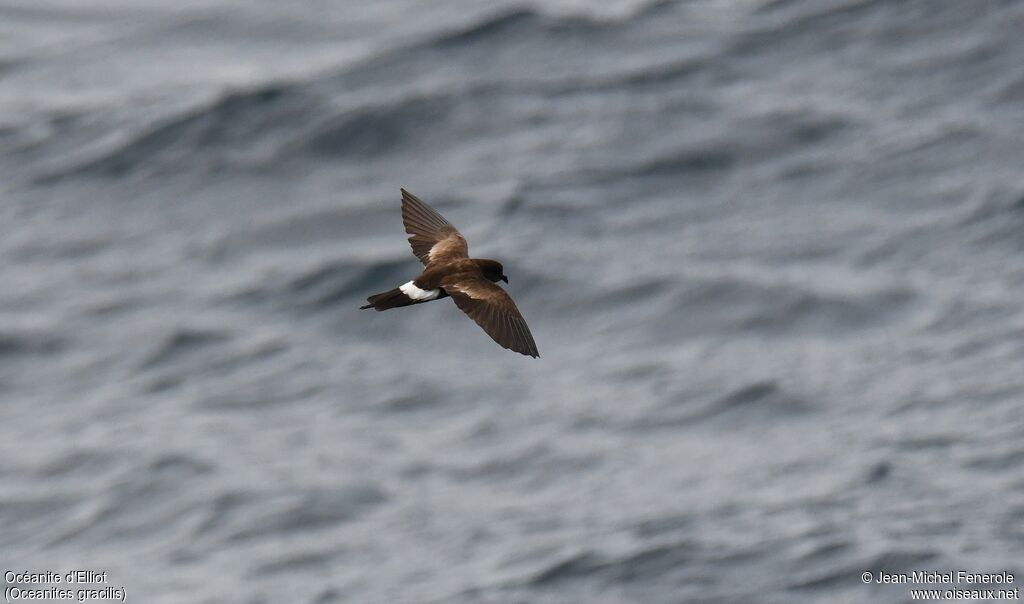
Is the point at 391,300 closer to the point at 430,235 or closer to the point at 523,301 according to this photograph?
the point at 430,235

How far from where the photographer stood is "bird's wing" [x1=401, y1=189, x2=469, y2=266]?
34.6 feet

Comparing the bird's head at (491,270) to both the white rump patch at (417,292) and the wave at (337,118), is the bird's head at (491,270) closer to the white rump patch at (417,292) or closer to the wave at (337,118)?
the white rump patch at (417,292)

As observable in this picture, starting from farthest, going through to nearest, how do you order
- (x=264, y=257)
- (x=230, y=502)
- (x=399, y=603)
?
1. (x=264, y=257)
2. (x=230, y=502)
3. (x=399, y=603)

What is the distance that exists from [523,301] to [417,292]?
39.5ft

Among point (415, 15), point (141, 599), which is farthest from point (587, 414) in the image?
point (415, 15)

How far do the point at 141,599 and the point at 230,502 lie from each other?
2.08 m

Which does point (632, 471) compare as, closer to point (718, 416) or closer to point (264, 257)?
point (718, 416)

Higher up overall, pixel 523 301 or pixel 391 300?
pixel 391 300

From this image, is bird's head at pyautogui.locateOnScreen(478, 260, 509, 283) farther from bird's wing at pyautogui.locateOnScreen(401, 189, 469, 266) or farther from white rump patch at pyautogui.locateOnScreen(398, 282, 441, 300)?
bird's wing at pyautogui.locateOnScreen(401, 189, 469, 266)

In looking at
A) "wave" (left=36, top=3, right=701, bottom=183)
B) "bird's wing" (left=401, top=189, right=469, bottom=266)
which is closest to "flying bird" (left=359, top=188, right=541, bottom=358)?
"bird's wing" (left=401, top=189, right=469, bottom=266)

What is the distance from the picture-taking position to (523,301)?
21547 mm

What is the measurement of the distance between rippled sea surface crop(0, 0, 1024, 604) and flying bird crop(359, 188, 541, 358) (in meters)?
6.07

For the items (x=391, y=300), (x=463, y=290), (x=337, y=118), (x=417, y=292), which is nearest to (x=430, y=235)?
(x=463, y=290)

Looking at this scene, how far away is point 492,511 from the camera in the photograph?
18594 mm
